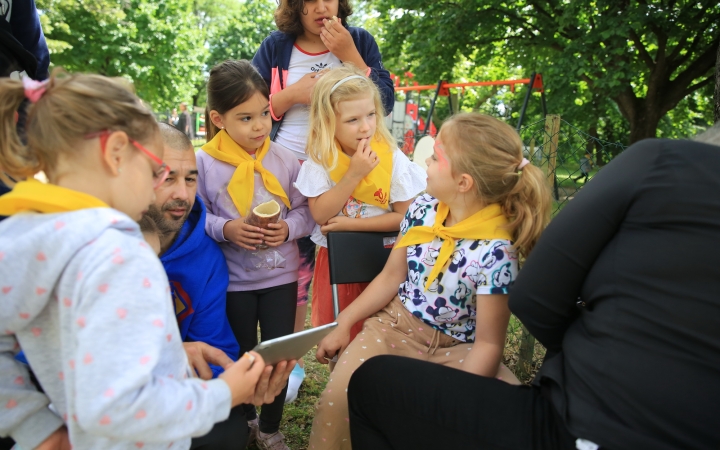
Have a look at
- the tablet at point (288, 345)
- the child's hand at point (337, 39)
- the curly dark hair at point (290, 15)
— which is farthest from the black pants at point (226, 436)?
the curly dark hair at point (290, 15)

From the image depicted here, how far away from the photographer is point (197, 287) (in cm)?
191

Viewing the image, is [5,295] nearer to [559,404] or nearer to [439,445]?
[439,445]

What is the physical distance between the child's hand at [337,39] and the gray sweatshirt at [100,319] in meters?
1.77

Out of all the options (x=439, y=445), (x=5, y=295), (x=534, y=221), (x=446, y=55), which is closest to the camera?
(x=5, y=295)

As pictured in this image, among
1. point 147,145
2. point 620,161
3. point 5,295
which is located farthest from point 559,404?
point 5,295

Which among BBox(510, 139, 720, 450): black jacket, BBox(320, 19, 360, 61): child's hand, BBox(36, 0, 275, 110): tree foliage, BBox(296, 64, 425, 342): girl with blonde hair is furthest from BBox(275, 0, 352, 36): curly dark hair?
→ BBox(36, 0, 275, 110): tree foliage

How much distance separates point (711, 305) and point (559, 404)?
0.43 meters

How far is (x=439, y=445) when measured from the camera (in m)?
1.43

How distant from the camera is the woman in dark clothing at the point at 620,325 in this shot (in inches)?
46.2

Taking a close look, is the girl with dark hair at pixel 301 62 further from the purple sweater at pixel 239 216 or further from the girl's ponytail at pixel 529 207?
the girl's ponytail at pixel 529 207

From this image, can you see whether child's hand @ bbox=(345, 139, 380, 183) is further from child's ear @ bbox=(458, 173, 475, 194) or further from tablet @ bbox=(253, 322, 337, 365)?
tablet @ bbox=(253, 322, 337, 365)

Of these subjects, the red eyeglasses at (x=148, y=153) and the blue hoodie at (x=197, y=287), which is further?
the blue hoodie at (x=197, y=287)

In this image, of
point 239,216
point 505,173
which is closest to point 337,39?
point 239,216

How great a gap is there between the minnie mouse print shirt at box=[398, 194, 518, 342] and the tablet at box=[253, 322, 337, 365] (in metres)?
0.51
